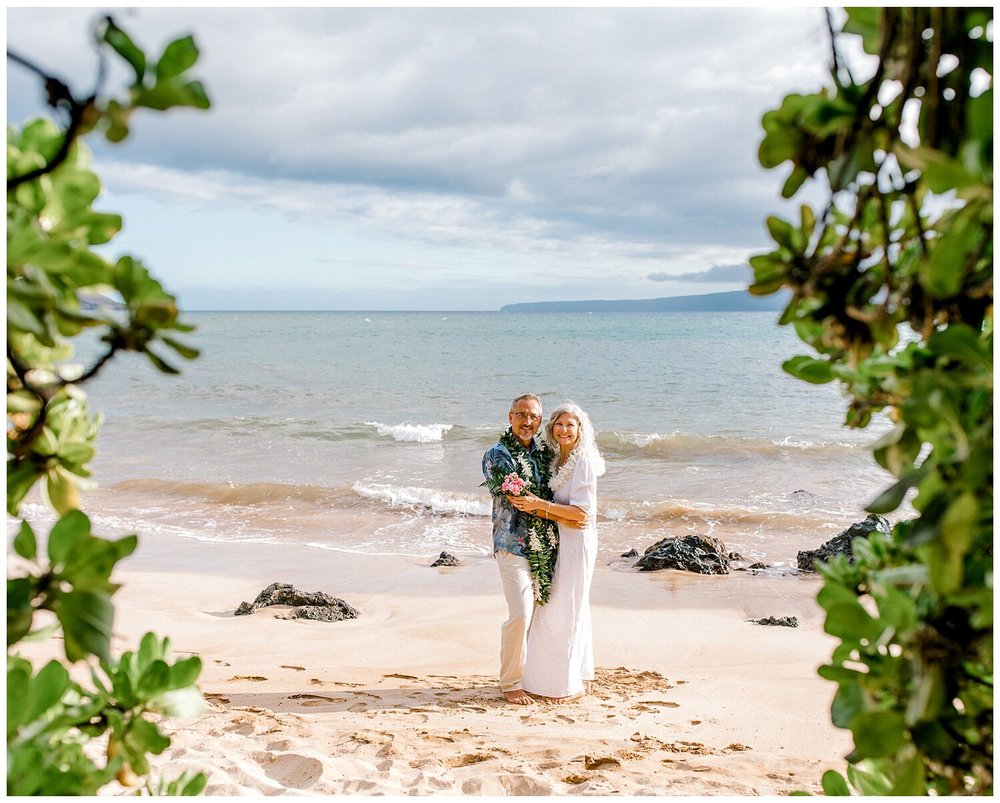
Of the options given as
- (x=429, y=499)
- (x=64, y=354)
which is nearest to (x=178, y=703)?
(x=64, y=354)

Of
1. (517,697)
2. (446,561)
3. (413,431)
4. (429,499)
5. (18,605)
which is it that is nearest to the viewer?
(18,605)

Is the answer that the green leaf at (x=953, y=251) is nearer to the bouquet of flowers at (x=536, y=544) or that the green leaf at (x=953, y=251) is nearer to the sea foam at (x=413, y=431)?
the bouquet of flowers at (x=536, y=544)

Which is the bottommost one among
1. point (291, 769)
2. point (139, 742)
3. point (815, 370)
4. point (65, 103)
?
point (291, 769)

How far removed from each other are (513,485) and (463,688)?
1.43 m

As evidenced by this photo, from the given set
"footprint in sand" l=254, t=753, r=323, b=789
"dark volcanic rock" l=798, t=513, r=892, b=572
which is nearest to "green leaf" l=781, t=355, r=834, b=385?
"footprint in sand" l=254, t=753, r=323, b=789

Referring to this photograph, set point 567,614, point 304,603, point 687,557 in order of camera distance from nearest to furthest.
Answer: point 567,614 < point 304,603 < point 687,557

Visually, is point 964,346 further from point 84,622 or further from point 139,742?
point 139,742

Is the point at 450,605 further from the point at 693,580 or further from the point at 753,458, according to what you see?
the point at 753,458

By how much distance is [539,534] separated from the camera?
209 inches

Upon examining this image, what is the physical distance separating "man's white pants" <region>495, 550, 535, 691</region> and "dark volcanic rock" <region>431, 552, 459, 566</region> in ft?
10.7

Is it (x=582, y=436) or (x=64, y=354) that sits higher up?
(x=64, y=354)

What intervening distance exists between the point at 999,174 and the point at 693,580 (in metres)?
7.81

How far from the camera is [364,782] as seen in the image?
3.40 metres

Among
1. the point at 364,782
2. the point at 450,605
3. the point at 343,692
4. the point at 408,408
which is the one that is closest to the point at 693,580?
the point at 450,605
